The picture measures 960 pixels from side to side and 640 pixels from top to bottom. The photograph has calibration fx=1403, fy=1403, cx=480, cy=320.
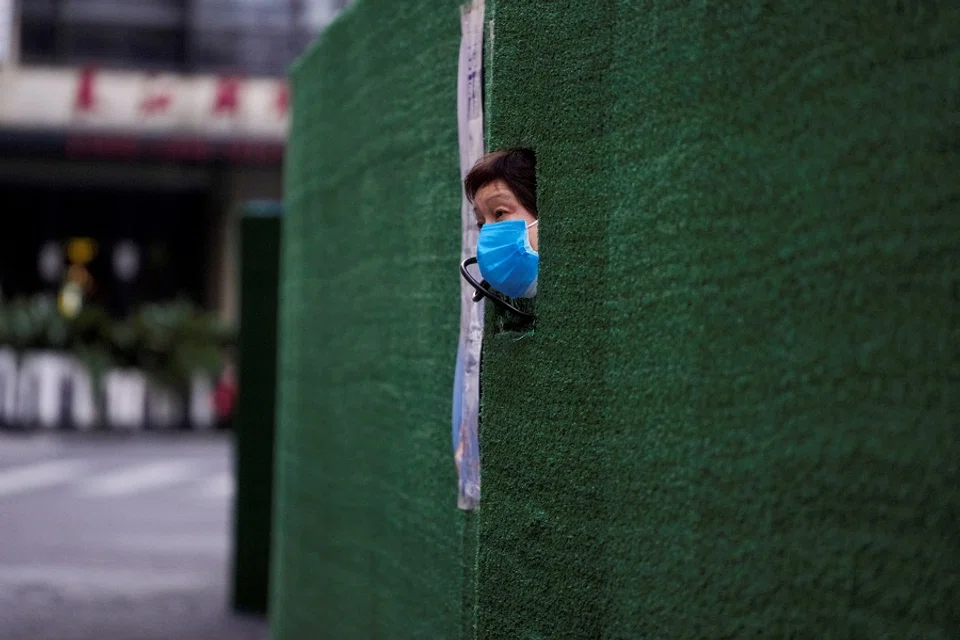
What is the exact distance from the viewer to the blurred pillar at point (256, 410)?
7.18m

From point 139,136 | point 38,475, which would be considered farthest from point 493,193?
point 139,136

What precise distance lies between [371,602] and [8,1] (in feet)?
67.9

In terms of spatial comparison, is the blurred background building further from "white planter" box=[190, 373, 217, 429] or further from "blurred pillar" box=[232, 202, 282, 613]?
"blurred pillar" box=[232, 202, 282, 613]

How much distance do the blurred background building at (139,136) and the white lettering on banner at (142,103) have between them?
0.08ft

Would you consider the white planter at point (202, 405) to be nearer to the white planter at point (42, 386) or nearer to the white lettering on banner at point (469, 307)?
the white planter at point (42, 386)

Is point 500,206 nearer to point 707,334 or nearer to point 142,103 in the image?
point 707,334

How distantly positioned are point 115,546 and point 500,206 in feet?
23.7

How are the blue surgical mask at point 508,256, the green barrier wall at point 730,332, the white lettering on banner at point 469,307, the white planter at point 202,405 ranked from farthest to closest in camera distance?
the white planter at point 202,405, the white lettering on banner at point 469,307, the blue surgical mask at point 508,256, the green barrier wall at point 730,332

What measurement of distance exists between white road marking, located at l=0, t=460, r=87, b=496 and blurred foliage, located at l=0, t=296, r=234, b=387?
3.15 meters

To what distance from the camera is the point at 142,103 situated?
22.9 metres

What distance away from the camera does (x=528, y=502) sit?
262 cm

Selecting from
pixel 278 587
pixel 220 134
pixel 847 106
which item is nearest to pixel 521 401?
pixel 847 106

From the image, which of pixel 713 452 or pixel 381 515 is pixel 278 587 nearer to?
pixel 381 515

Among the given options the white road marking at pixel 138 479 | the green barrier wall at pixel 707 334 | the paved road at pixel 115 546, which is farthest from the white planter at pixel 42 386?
the green barrier wall at pixel 707 334
